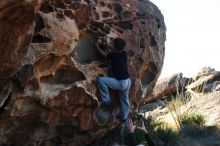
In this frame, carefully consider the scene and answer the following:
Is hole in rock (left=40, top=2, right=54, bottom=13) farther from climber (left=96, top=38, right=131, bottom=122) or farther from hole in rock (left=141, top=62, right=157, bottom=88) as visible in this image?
hole in rock (left=141, top=62, right=157, bottom=88)

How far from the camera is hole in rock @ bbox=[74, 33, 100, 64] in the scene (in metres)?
9.86

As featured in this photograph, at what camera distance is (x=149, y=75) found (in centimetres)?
1259

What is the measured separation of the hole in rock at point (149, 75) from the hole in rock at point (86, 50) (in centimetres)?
247

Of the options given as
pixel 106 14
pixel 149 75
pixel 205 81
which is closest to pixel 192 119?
pixel 149 75

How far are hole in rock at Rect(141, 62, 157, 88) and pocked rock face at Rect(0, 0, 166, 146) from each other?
0.66 metres

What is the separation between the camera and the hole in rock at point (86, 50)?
9859 millimetres

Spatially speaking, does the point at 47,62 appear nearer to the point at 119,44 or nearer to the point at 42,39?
the point at 42,39

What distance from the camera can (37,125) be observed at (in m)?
9.18

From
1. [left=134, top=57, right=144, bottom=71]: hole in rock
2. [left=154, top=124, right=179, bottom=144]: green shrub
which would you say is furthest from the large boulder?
[left=134, top=57, right=144, bottom=71]: hole in rock

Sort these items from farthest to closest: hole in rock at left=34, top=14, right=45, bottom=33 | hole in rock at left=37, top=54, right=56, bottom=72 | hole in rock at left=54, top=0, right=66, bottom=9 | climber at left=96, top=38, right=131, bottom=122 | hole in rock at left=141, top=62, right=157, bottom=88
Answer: hole in rock at left=141, top=62, right=157, bottom=88 < climber at left=96, top=38, right=131, bottom=122 < hole in rock at left=54, top=0, right=66, bottom=9 < hole in rock at left=37, top=54, right=56, bottom=72 < hole in rock at left=34, top=14, right=45, bottom=33

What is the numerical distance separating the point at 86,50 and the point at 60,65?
1.18 meters

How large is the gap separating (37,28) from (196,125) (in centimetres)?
863

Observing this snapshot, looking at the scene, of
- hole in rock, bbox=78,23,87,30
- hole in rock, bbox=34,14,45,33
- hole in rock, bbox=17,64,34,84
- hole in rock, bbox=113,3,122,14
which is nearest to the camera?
hole in rock, bbox=17,64,34,84

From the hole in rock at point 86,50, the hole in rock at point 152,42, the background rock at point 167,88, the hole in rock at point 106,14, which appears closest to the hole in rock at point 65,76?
the hole in rock at point 86,50
